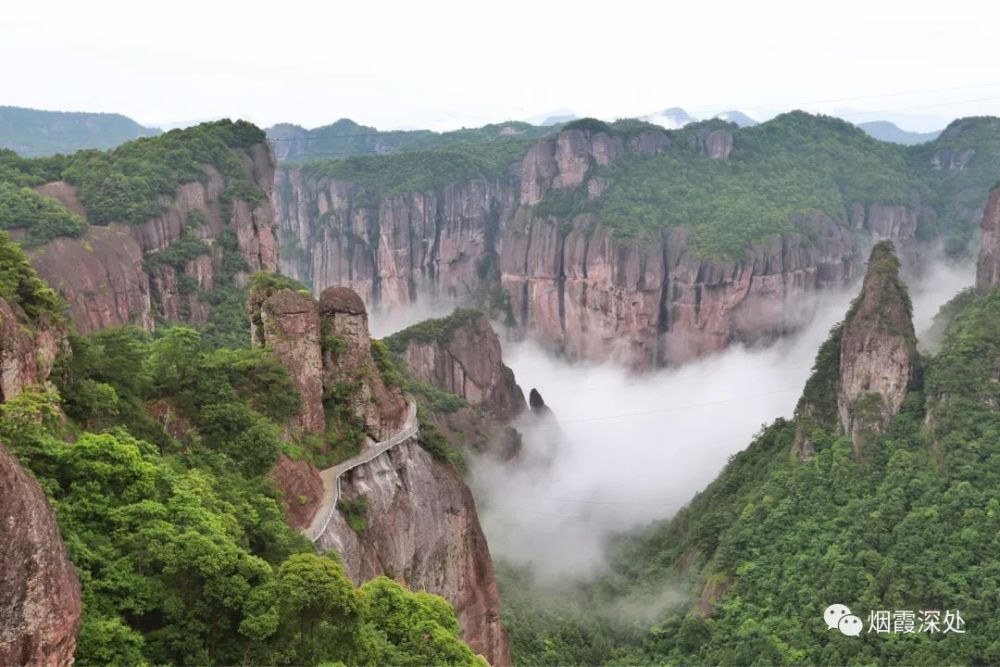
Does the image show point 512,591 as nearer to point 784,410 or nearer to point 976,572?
point 976,572

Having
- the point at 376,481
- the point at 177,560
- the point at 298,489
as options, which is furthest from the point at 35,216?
the point at 177,560

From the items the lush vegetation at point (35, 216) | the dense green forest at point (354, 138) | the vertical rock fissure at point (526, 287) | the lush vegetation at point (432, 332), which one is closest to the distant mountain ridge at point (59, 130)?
the dense green forest at point (354, 138)

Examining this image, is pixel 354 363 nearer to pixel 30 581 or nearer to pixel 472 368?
pixel 30 581

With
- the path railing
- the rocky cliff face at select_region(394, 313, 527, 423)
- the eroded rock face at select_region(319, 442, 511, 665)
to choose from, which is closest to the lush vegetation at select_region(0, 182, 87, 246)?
the path railing

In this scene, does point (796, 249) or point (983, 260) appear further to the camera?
point (796, 249)

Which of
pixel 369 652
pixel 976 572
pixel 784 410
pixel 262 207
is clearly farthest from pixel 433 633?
pixel 784 410

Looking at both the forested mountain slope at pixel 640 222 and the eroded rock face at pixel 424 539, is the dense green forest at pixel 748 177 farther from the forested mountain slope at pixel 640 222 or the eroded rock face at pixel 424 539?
the eroded rock face at pixel 424 539

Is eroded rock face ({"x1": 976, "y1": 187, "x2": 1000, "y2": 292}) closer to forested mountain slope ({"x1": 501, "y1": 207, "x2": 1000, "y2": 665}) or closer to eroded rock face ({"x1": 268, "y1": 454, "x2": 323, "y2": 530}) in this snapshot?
forested mountain slope ({"x1": 501, "y1": 207, "x2": 1000, "y2": 665})
